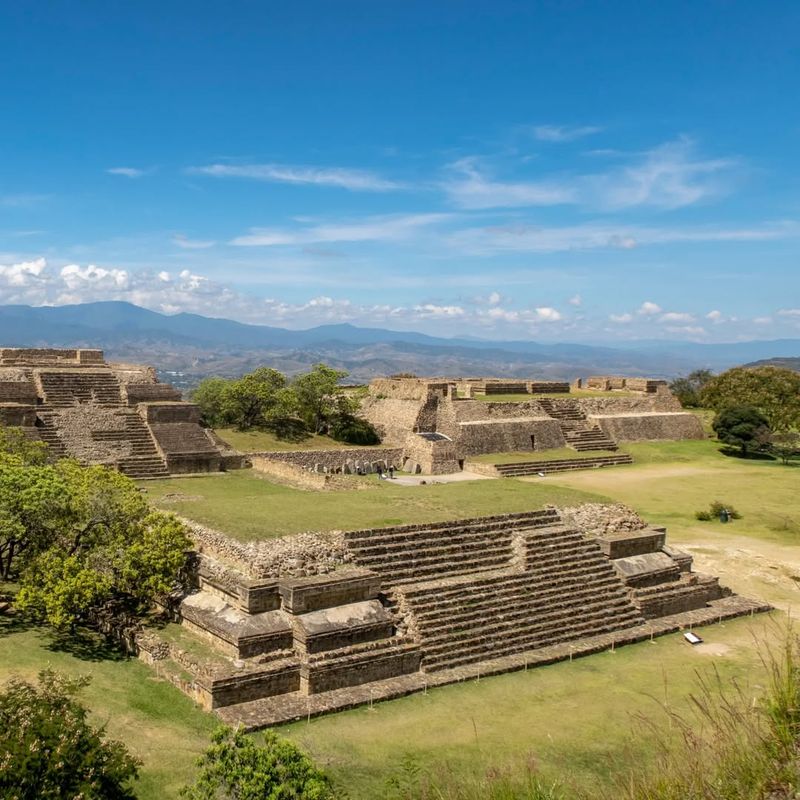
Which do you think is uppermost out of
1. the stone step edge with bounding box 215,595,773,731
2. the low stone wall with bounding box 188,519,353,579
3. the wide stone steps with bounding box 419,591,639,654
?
the low stone wall with bounding box 188,519,353,579

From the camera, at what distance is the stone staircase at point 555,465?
29.0 meters

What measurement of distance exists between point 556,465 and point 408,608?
754 inches

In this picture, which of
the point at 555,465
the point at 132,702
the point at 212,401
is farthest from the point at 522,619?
the point at 212,401

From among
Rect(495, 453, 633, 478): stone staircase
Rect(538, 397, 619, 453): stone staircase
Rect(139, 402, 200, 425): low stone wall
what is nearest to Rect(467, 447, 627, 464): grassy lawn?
Rect(495, 453, 633, 478): stone staircase

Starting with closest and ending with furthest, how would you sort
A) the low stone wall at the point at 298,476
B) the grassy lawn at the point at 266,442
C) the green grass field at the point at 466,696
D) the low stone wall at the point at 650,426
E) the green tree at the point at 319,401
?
1. the green grass field at the point at 466,696
2. the low stone wall at the point at 298,476
3. the grassy lawn at the point at 266,442
4. the green tree at the point at 319,401
5. the low stone wall at the point at 650,426

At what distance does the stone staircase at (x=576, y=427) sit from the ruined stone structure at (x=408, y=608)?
18.0 metres

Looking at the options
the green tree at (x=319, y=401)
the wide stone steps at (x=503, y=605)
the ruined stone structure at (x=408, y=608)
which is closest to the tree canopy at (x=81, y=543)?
the ruined stone structure at (x=408, y=608)

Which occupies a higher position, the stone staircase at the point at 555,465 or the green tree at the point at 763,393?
the green tree at the point at 763,393

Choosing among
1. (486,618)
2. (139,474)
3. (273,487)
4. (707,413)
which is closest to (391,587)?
(486,618)

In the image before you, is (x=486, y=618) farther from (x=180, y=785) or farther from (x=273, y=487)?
(x=273, y=487)

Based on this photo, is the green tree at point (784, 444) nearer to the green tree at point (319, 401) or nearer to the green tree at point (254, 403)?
the green tree at point (319, 401)

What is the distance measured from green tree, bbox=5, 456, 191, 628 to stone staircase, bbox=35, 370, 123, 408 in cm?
1395

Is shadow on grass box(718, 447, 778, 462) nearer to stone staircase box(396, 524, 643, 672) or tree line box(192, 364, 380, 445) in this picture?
tree line box(192, 364, 380, 445)

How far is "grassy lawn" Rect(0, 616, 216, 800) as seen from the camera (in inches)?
348
